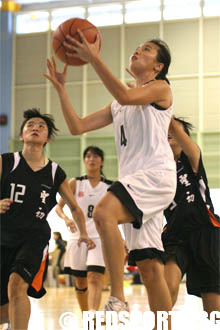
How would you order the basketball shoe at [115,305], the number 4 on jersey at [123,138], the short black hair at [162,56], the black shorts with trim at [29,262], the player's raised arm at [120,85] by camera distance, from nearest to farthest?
the basketball shoe at [115,305] → the player's raised arm at [120,85] → the number 4 on jersey at [123,138] → the short black hair at [162,56] → the black shorts with trim at [29,262]

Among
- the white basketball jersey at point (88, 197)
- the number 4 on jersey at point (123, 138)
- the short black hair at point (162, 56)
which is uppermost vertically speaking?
the short black hair at point (162, 56)

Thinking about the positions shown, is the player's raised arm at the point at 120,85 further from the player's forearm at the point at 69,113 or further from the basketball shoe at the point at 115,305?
the basketball shoe at the point at 115,305

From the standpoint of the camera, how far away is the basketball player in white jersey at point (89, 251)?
21.0ft

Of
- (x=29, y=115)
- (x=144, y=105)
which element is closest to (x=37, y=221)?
(x=29, y=115)

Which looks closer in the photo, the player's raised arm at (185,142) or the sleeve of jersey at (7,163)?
the player's raised arm at (185,142)

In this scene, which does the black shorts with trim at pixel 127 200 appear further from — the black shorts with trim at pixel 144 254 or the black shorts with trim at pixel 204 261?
the black shorts with trim at pixel 204 261

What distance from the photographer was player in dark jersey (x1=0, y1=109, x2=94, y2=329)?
13.7 ft

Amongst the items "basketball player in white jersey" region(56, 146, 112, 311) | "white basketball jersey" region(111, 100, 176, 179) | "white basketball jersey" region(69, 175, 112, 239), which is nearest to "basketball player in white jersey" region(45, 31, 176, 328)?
"white basketball jersey" region(111, 100, 176, 179)

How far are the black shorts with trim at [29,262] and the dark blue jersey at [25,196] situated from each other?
7cm

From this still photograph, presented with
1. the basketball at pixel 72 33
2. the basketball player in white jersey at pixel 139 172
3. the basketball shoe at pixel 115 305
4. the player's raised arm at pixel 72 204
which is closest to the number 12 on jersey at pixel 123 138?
the basketball player in white jersey at pixel 139 172

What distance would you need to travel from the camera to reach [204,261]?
4.34m

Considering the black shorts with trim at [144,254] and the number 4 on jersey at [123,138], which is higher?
the number 4 on jersey at [123,138]

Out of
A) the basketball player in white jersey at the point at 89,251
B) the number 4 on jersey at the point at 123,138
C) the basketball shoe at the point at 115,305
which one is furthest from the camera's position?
the basketball player in white jersey at the point at 89,251

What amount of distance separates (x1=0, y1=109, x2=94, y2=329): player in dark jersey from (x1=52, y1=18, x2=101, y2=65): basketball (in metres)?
1.00
